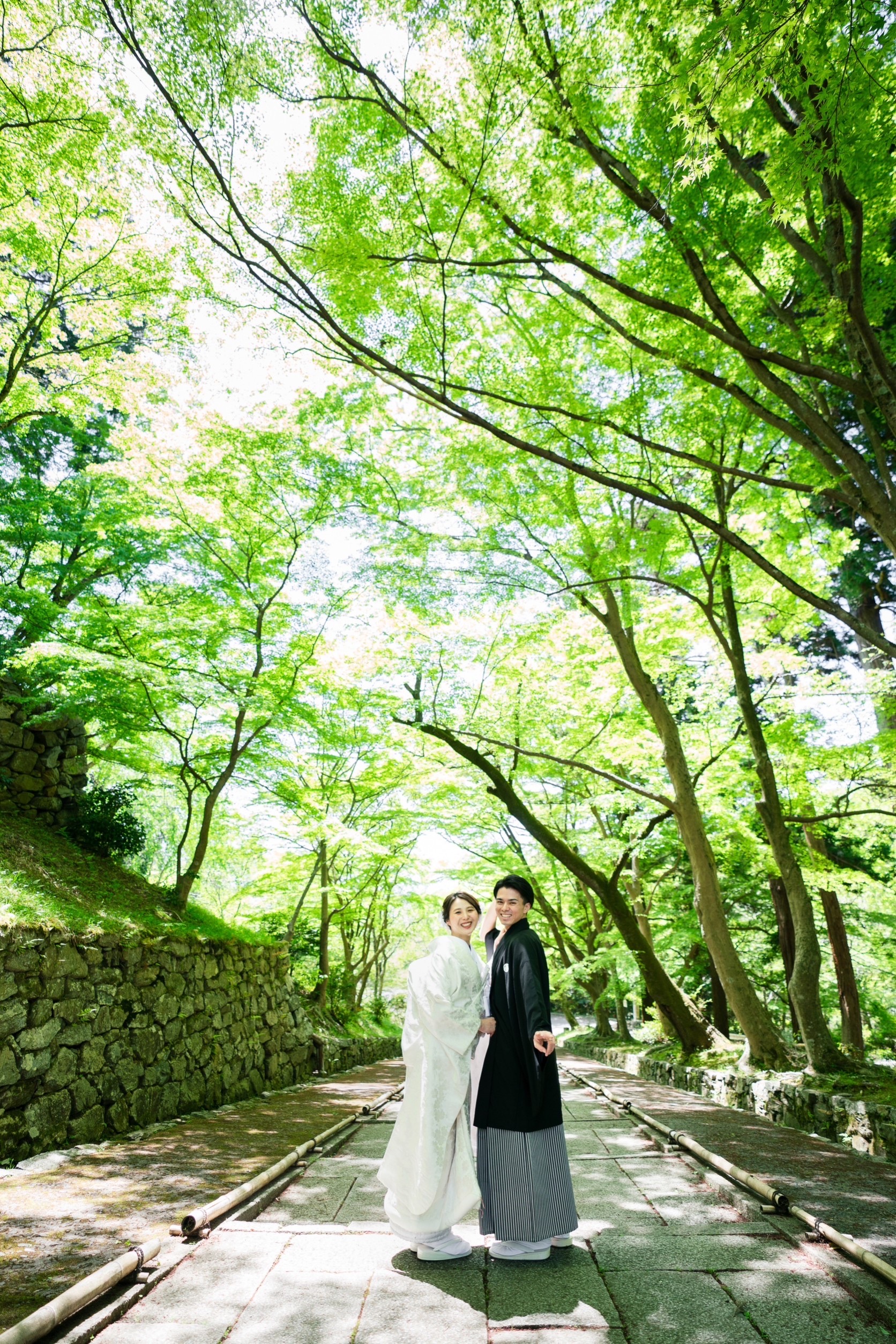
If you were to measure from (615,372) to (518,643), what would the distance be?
5.12m

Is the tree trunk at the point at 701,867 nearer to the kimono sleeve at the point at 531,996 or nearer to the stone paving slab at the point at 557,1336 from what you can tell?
the kimono sleeve at the point at 531,996

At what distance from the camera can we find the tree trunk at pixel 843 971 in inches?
537

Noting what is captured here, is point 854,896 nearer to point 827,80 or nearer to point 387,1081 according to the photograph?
point 387,1081

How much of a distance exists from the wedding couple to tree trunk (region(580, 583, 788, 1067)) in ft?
22.6

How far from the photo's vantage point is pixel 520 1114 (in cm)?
355

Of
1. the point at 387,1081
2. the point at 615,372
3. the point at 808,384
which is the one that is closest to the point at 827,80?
the point at 808,384

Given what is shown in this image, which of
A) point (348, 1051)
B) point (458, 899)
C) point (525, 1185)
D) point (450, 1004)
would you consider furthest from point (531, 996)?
point (348, 1051)

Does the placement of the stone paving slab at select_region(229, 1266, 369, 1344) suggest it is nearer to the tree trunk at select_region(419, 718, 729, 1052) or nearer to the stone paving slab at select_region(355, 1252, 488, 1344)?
the stone paving slab at select_region(355, 1252, 488, 1344)

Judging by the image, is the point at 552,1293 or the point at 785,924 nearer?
the point at 552,1293

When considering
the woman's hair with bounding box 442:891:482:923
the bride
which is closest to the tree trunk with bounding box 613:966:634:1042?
the woman's hair with bounding box 442:891:482:923

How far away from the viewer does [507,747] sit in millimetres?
11469

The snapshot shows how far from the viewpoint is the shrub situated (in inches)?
358

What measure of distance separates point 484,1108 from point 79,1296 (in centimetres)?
177

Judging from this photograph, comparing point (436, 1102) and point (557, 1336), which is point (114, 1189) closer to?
point (436, 1102)
